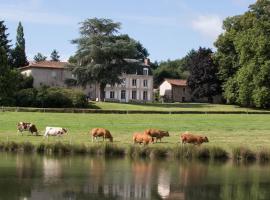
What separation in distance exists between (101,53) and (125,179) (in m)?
71.6

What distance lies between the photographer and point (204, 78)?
112m

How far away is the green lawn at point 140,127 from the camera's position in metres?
40.8

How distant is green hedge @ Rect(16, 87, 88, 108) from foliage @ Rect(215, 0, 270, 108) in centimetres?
2589

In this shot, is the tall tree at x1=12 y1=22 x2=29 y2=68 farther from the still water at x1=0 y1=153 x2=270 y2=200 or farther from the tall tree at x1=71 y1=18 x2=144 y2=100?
the still water at x1=0 y1=153 x2=270 y2=200

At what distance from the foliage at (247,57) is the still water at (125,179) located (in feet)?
189

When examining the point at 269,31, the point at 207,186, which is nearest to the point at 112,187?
the point at 207,186

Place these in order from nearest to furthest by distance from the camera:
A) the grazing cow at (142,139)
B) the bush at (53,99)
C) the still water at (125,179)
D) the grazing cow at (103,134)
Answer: the still water at (125,179) → the grazing cow at (142,139) → the grazing cow at (103,134) → the bush at (53,99)

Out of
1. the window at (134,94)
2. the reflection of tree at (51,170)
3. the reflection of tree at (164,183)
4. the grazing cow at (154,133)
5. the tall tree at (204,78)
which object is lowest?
the reflection of tree at (164,183)

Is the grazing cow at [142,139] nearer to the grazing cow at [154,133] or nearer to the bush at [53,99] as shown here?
the grazing cow at [154,133]

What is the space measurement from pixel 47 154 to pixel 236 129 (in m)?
21.9

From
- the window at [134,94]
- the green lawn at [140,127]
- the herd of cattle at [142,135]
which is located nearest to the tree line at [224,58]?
the window at [134,94]

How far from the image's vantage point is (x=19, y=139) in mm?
40219

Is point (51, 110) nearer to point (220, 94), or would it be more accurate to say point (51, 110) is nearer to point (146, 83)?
point (220, 94)

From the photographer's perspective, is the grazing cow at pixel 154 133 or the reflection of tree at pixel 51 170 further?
the grazing cow at pixel 154 133
